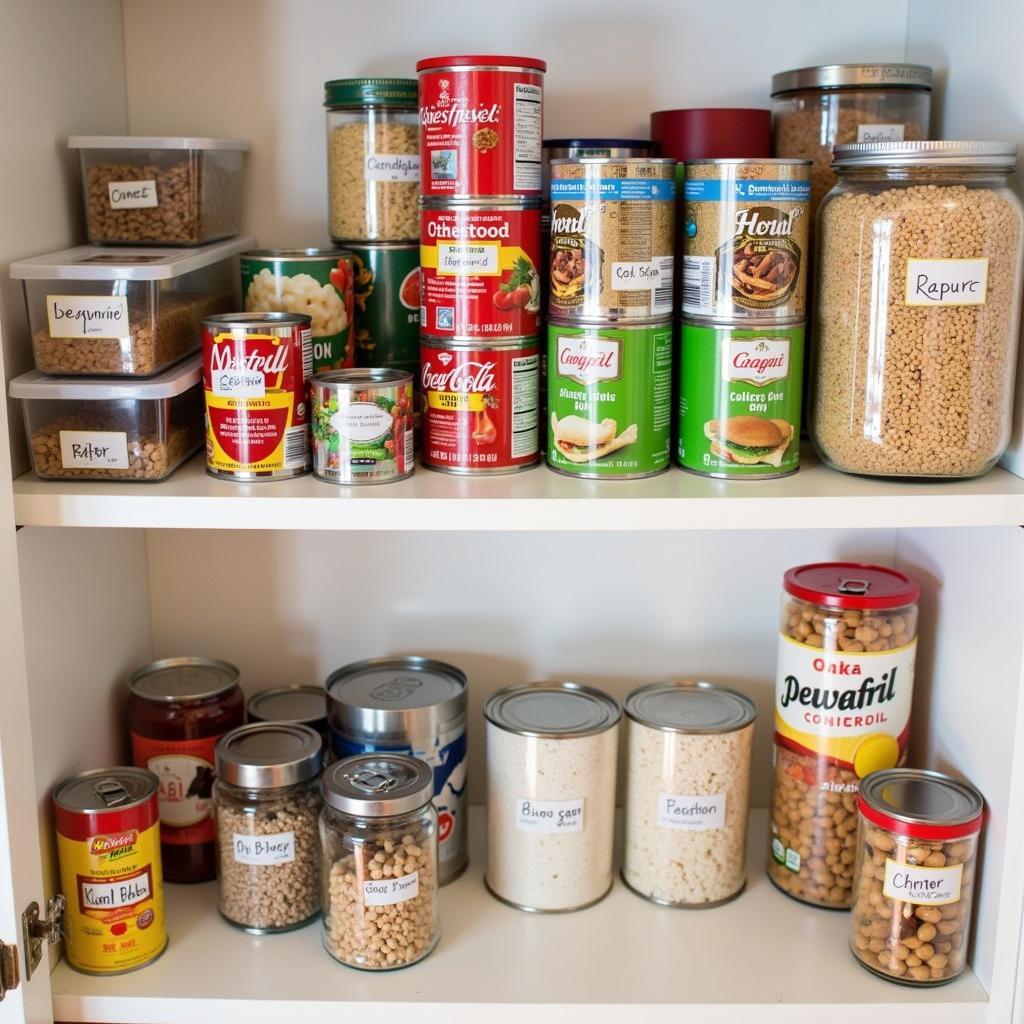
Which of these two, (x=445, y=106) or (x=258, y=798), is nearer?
(x=445, y=106)

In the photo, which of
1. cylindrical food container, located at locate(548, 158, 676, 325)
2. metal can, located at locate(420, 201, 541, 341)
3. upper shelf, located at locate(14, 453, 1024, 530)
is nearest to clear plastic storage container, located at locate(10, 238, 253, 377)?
upper shelf, located at locate(14, 453, 1024, 530)

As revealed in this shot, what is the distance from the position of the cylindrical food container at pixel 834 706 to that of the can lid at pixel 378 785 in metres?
0.36

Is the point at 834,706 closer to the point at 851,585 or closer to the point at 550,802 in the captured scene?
the point at 851,585

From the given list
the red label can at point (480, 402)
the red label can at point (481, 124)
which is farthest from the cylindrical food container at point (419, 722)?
the red label can at point (481, 124)

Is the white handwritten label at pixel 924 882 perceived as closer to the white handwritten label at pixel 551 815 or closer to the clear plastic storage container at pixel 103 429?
the white handwritten label at pixel 551 815

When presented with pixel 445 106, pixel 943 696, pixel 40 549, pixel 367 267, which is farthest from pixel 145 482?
pixel 943 696

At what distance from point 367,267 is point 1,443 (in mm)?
376

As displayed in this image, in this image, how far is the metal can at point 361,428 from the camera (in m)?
1.06

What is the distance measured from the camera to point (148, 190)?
3.87ft

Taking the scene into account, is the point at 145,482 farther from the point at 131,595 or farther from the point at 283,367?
the point at 131,595

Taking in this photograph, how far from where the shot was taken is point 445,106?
1037 millimetres

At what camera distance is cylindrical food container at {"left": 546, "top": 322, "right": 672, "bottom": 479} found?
41.7 inches

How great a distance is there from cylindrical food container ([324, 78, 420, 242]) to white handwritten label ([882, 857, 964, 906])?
2.34 ft

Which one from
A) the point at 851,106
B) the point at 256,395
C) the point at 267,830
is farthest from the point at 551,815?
the point at 851,106
